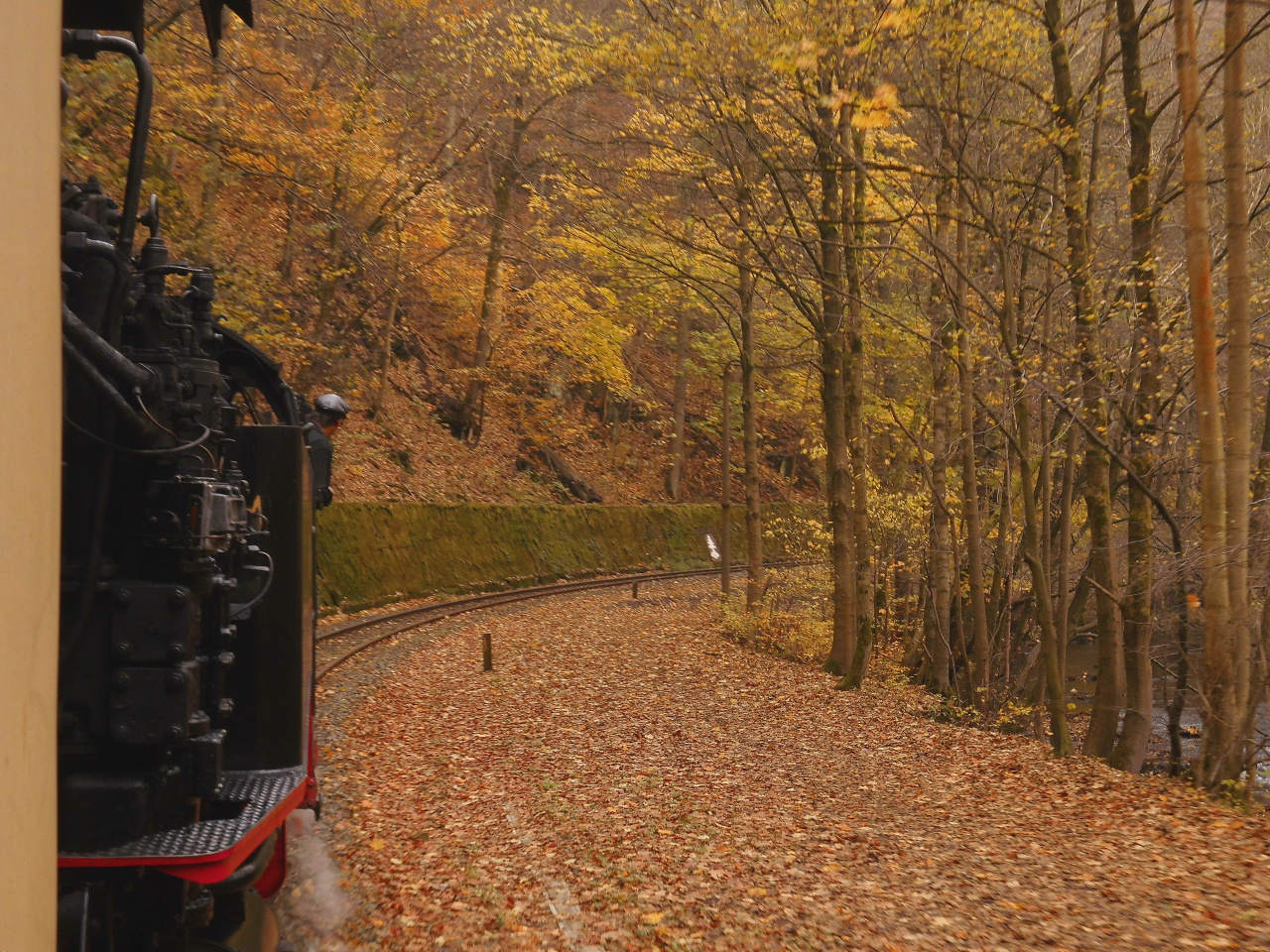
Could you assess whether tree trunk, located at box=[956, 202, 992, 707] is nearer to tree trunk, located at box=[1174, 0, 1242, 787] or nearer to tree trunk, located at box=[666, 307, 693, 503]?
tree trunk, located at box=[1174, 0, 1242, 787]

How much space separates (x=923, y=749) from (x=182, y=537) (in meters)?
11.3

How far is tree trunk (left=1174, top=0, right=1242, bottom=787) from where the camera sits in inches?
392

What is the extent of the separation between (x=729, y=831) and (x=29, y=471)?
24.5ft

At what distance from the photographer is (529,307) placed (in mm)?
33844

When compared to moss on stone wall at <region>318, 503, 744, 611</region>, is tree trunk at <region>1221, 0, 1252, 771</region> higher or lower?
higher

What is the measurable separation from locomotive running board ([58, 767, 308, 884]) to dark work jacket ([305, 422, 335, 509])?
2327mm

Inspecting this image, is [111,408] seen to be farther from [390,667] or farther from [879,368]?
[879,368]

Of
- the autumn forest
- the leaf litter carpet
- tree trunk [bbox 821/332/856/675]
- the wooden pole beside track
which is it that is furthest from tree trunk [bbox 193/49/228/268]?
the wooden pole beside track

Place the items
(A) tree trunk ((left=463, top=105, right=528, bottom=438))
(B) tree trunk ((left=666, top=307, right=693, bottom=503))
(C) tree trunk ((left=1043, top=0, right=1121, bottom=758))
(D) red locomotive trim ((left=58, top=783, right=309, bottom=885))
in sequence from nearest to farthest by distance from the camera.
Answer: (D) red locomotive trim ((left=58, top=783, right=309, bottom=885)), (C) tree trunk ((left=1043, top=0, right=1121, bottom=758)), (A) tree trunk ((left=463, top=105, right=528, bottom=438)), (B) tree trunk ((left=666, top=307, right=693, bottom=503))

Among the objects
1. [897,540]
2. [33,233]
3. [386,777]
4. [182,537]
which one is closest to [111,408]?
[182,537]

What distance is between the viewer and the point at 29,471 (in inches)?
81.2

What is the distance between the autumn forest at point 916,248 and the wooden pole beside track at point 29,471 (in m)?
4.88

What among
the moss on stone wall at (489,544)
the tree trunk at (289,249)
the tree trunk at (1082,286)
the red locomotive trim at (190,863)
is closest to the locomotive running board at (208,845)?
the red locomotive trim at (190,863)

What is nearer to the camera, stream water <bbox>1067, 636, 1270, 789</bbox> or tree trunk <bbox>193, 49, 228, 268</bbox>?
tree trunk <bbox>193, 49, 228, 268</bbox>
